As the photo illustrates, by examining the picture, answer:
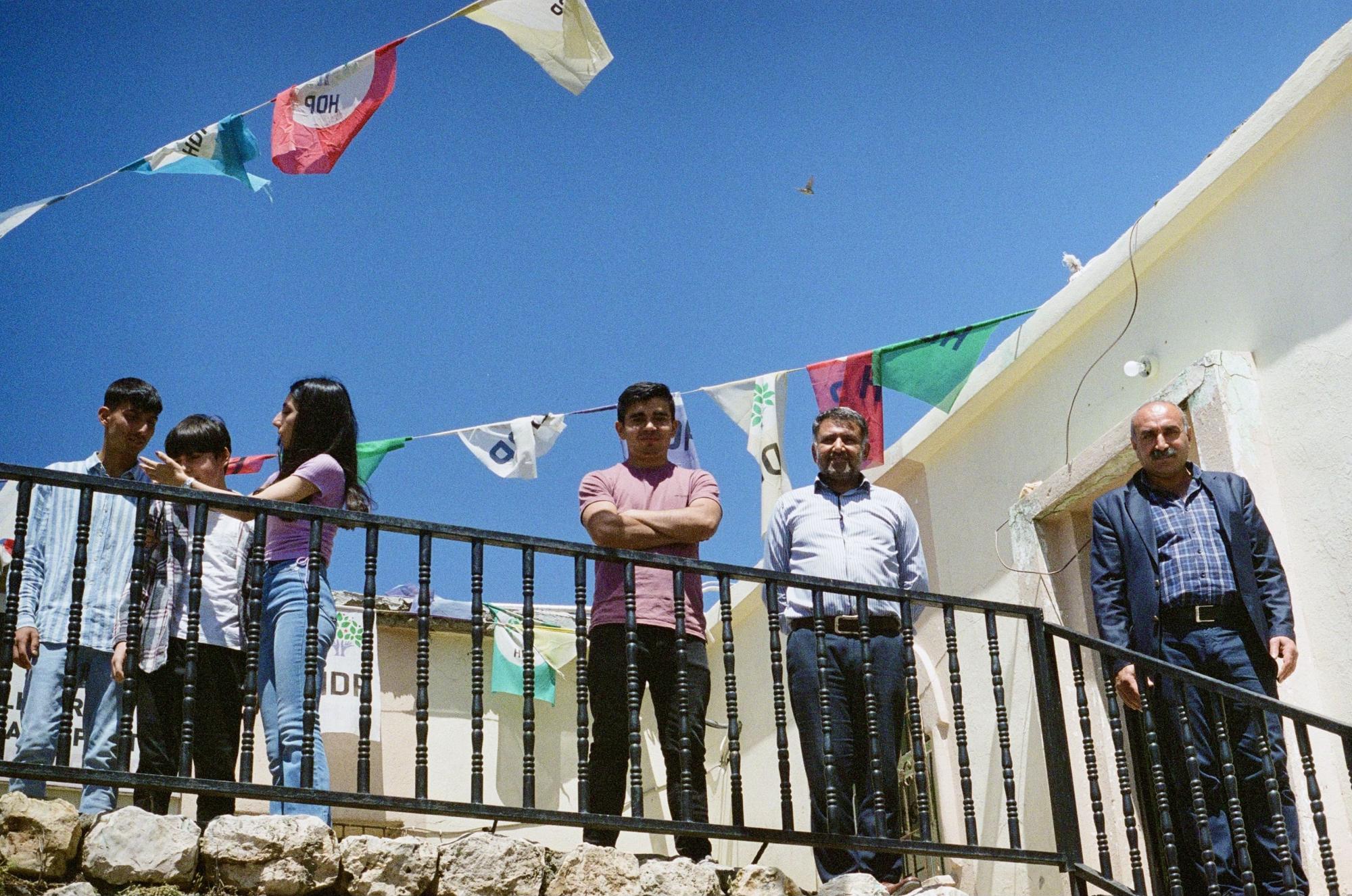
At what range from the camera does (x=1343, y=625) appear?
5914 millimetres

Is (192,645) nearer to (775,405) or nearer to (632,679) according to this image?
(632,679)

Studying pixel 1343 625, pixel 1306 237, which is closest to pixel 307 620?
pixel 1343 625

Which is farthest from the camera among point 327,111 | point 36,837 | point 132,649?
point 327,111

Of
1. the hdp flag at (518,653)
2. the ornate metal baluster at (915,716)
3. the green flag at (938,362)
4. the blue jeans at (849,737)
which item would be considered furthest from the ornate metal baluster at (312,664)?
the hdp flag at (518,653)

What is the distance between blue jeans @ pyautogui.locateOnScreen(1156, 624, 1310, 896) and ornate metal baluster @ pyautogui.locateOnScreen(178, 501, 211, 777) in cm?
301

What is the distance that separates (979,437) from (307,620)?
17.1 feet

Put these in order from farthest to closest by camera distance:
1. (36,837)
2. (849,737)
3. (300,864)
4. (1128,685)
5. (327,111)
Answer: (327,111) → (1128,685) → (849,737) → (300,864) → (36,837)

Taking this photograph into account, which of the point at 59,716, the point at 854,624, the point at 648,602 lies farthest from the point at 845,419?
the point at 59,716

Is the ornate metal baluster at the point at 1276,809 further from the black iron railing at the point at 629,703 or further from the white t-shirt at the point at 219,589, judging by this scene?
the white t-shirt at the point at 219,589

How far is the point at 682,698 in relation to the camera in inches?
176

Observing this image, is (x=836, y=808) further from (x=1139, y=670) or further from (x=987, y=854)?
(x=1139, y=670)

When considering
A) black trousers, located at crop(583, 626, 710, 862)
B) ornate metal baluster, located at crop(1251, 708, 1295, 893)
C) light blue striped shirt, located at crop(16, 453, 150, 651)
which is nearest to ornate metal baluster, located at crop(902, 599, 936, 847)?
black trousers, located at crop(583, 626, 710, 862)

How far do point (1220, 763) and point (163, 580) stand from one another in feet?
11.5

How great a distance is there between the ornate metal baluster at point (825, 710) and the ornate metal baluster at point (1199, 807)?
1.11 m
